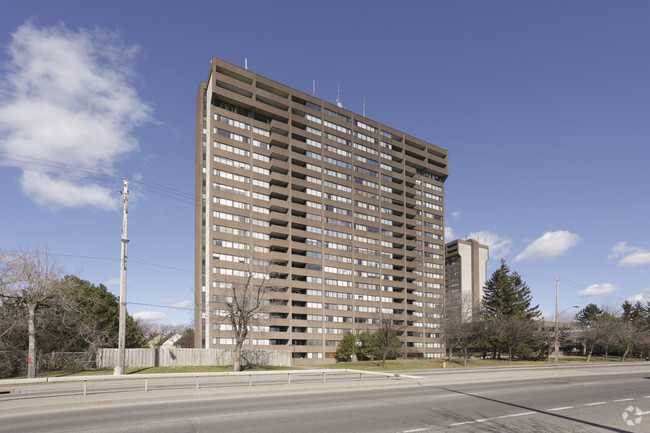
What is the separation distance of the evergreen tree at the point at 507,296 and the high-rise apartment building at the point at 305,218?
13229 mm

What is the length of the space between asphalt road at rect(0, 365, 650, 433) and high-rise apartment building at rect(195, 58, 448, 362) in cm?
5205

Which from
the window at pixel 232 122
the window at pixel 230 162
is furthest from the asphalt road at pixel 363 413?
the window at pixel 232 122

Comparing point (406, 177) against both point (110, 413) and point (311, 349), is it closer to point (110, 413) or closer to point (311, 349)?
point (311, 349)

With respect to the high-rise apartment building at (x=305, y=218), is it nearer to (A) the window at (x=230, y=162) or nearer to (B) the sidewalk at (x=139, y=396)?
(A) the window at (x=230, y=162)

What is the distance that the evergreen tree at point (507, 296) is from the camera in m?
85.4

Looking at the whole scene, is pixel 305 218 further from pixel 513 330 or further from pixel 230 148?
pixel 513 330

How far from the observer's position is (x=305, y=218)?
9131 cm

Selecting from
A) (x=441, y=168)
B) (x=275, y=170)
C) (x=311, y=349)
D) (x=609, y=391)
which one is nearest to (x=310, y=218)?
(x=275, y=170)

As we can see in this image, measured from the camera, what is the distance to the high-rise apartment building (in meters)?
80.7

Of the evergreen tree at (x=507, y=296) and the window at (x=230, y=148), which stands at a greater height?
the window at (x=230, y=148)

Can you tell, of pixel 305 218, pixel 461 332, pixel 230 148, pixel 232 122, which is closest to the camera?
pixel 461 332

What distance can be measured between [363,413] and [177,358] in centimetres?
3458

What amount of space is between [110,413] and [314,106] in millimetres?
90657

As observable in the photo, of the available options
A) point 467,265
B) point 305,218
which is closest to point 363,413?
point 305,218
